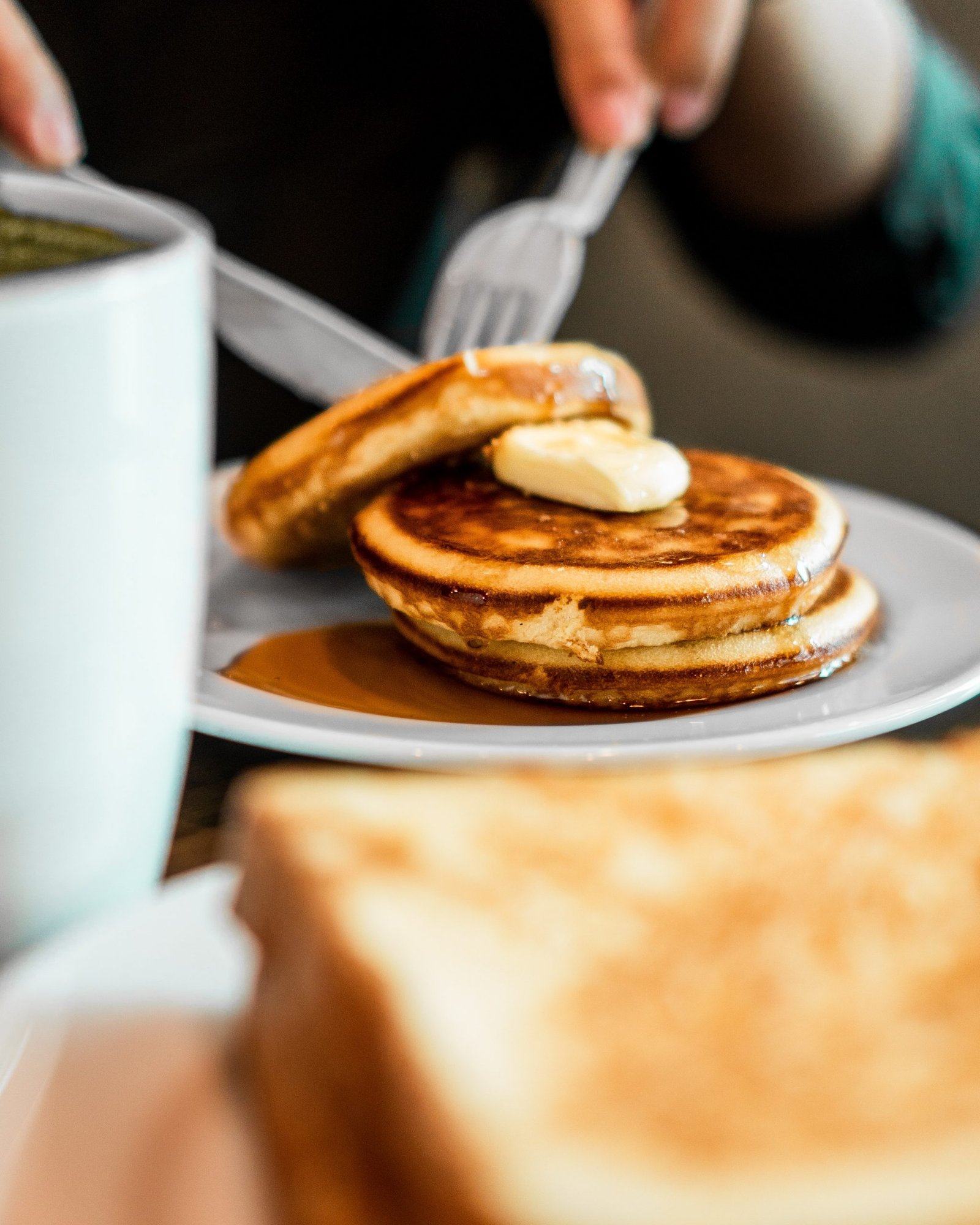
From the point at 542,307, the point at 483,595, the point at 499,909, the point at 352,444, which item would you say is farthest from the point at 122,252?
the point at 542,307

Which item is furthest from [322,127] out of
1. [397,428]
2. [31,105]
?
[31,105]

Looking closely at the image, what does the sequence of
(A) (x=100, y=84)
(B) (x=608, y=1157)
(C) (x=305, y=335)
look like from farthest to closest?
(A) (x=100, y=84)
(C) (x=305, y=335)
(B) (x=608, y=1157)

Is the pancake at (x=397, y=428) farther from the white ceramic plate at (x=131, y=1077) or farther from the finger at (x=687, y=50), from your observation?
the white ceramic plate at (x=131, y=1077)

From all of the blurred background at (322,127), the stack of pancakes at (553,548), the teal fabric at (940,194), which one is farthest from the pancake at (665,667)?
the teal fabric at (940,194)

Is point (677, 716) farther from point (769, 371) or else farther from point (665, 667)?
point (769, 371)

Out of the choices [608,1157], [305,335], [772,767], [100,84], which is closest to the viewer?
[608,1157]

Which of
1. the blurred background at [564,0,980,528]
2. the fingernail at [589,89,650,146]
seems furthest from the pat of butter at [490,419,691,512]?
the blurred background at [564,0,980,528]

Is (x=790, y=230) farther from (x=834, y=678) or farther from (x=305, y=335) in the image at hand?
(x=834, y=678)
